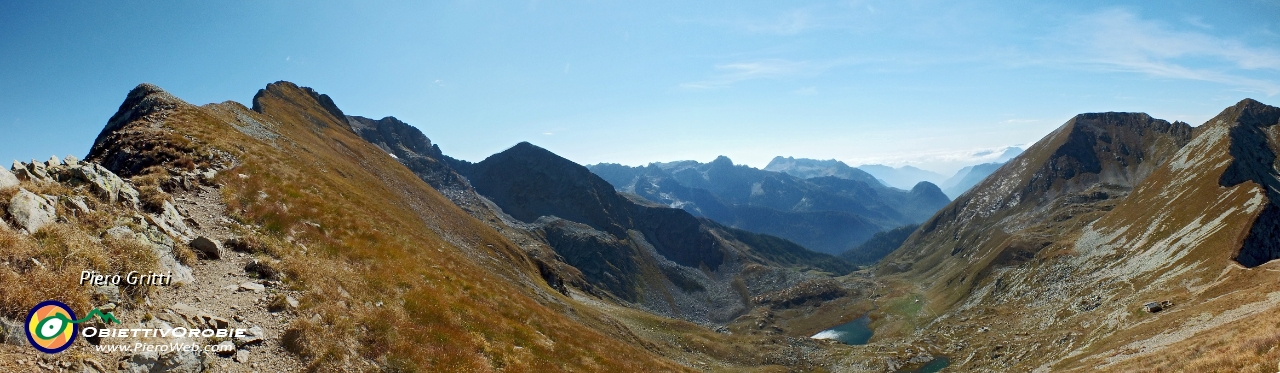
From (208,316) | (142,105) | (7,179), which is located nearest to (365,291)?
(208,316)

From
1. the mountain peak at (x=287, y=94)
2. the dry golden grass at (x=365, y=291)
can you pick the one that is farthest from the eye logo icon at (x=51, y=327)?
A: the mountain peak at (x=287, y=94)

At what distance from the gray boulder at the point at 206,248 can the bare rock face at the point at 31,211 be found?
4.53 meters

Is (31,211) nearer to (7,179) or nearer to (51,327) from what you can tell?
(7,179)

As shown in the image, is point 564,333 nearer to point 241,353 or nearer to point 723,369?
point 241,353

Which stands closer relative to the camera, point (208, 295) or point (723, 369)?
point (208, 295)

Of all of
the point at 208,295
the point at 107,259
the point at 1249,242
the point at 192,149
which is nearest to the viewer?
the point at 107,259

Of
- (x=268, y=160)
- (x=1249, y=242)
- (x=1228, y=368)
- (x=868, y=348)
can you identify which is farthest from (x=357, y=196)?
(x=1249, y=242)

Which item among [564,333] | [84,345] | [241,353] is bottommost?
[564,333]

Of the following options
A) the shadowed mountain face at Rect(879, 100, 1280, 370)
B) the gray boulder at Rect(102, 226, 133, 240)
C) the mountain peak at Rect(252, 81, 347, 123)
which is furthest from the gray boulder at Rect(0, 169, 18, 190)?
the mountain peak at Rect(252, 81, 347, 123)

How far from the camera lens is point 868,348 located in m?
124

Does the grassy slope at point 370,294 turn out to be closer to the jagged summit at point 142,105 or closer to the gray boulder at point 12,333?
the jagged summit at point 142,105

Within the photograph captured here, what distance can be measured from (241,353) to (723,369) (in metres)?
82.8

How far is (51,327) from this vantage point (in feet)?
42.1

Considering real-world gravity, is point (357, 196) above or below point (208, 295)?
above
